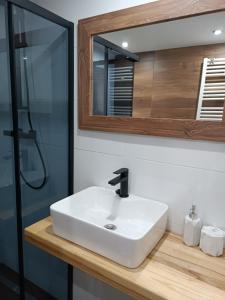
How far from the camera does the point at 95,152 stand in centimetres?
134

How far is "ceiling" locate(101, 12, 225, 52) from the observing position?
0.93 metres

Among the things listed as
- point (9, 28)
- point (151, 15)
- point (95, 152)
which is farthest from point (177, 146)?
point (9, 28)

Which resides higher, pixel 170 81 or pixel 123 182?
pixel 170 81

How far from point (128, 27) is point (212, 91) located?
1.72ft

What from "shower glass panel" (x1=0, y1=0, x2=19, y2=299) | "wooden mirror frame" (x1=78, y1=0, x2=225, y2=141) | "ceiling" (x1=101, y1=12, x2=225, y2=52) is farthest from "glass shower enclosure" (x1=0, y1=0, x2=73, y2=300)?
"ceiling" (x1=101, y1=12, x2=225, y2=52)

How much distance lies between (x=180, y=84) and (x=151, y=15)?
0.34m

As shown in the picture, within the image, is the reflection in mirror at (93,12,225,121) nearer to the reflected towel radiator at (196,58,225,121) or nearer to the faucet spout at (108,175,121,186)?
the reflected towel radiator at (196,58,225,121)

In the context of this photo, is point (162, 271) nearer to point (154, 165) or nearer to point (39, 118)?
point (154, 165)

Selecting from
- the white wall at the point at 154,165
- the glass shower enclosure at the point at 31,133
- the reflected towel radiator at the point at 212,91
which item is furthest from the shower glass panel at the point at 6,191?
the reflected towel radiator at the point at 212,91

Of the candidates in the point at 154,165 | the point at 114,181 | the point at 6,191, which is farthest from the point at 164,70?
the point at 6,191

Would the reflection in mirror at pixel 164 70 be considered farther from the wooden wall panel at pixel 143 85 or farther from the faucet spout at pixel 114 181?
the faucet spout at pixel 114 181

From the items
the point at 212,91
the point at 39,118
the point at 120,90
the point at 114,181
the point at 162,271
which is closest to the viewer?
the point at 162,271

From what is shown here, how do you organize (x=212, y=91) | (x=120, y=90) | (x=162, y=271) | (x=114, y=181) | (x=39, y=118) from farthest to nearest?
1. (x=39, y=118)
2. (x=120, y=90)
3. (x=114, y=181)
4. (x=212, y=91)
5. (x=162, y=271)

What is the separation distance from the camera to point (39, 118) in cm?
134
